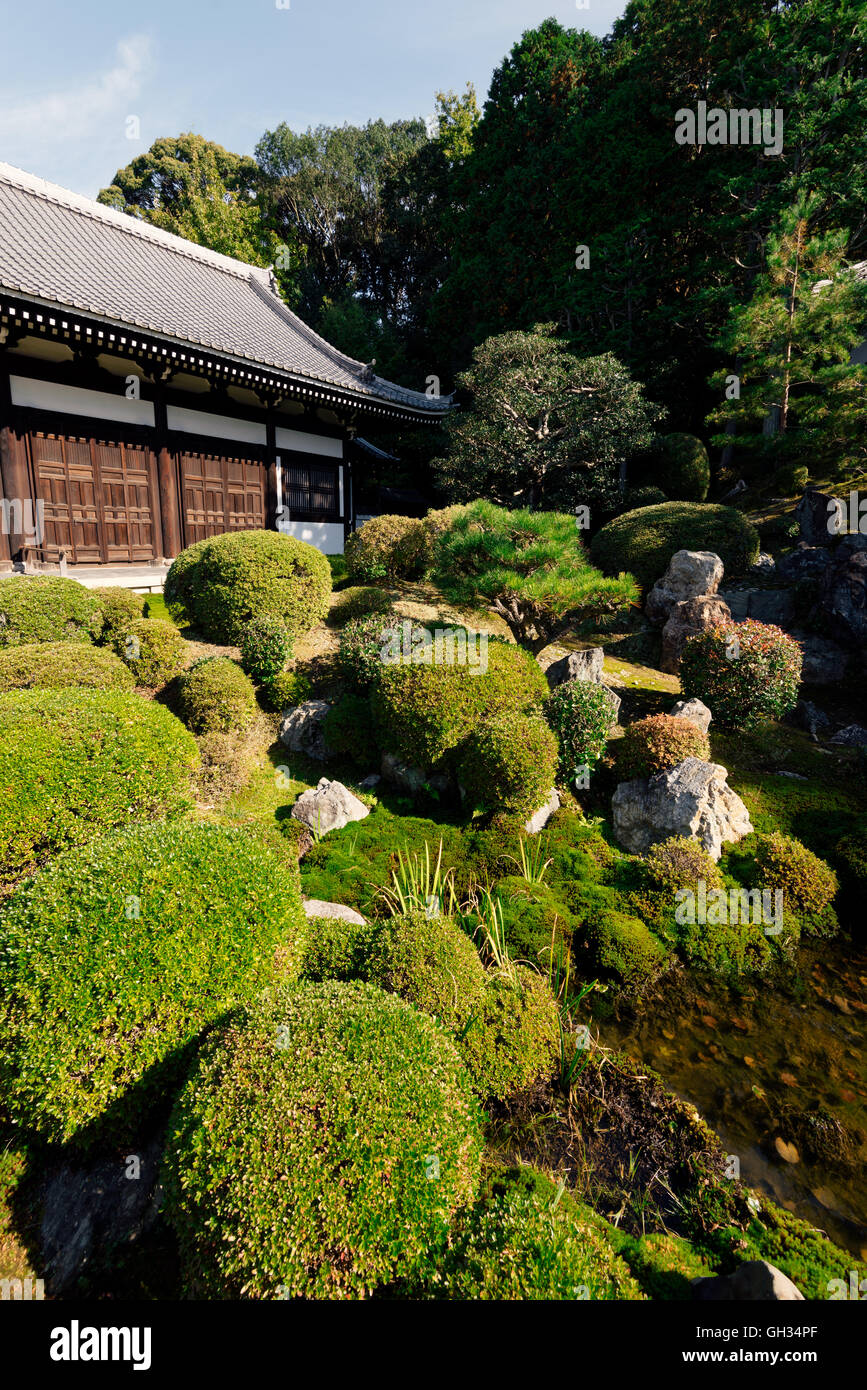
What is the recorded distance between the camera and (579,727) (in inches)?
282

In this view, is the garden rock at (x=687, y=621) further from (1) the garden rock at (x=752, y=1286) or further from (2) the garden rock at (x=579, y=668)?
(1) the garden rock at (x=752, y=1286)

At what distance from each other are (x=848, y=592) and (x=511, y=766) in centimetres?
693

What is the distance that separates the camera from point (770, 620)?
1079 centimetres

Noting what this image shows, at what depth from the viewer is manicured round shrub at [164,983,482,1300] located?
2.51 metres

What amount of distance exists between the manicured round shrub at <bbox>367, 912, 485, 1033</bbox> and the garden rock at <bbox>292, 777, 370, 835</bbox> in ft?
7.28

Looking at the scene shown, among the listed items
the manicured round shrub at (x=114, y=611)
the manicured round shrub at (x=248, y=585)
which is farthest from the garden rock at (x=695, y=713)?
the manicured round shrub at (x=114, y=611)

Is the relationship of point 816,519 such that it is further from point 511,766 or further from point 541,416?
point 511,766

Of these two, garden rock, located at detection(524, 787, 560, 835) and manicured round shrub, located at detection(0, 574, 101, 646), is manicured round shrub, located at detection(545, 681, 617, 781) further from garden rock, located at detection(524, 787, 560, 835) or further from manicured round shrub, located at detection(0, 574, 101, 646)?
manicured round shrub, located at detection(0, 574, 101, 646)

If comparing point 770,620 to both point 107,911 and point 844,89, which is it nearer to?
point 107,911

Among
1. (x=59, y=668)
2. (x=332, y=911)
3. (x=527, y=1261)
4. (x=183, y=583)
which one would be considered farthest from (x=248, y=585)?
(x=527, y=1261)
